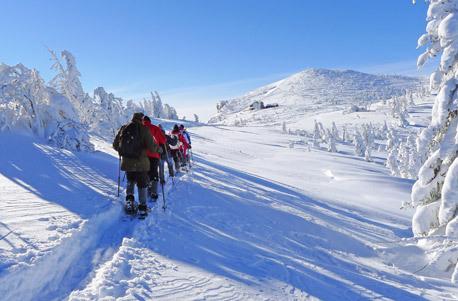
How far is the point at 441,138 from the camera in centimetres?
761

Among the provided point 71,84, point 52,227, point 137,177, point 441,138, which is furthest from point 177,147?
point 71,84

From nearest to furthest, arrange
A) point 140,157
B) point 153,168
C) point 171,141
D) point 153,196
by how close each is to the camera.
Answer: point 140,157
point 153,168
point 153,196
point 171,141

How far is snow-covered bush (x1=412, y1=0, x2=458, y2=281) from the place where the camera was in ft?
22.7

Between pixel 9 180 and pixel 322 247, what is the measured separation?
8.38 metres

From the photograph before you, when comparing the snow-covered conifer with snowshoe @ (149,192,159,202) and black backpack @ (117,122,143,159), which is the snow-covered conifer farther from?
snowshoe @ (149,192,159,202)

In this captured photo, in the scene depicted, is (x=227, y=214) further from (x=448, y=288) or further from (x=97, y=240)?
(x=448, y=288)

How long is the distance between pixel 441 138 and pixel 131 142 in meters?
6.38

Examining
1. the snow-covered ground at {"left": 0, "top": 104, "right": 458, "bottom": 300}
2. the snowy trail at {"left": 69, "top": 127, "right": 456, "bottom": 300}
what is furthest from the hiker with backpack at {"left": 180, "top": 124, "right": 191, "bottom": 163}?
the snowy trail at {"left": 69, "top": 127, "right": 456, "bottom": 300}

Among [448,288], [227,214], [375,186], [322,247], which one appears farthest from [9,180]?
[375,186]

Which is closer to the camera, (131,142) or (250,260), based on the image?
(250,260)

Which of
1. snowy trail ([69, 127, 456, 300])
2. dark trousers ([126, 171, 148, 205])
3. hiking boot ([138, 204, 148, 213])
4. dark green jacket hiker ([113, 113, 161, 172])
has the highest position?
dark green jacket hiker ([113, 113, 161, 172])

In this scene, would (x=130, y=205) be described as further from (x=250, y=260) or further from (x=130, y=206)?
(x=250, y=260)

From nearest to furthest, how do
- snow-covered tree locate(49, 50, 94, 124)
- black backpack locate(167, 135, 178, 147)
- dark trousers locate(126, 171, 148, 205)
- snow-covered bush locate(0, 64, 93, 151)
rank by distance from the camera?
dark trousers locate(126, 171, 148, 205), black backpack locate(167, 135, 178, 147), snow-covered bush locate(0, 64, 93, 151), snow-covered tree locate(49, 50, 94, 124)

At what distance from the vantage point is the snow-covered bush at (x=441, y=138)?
22.7 ft
